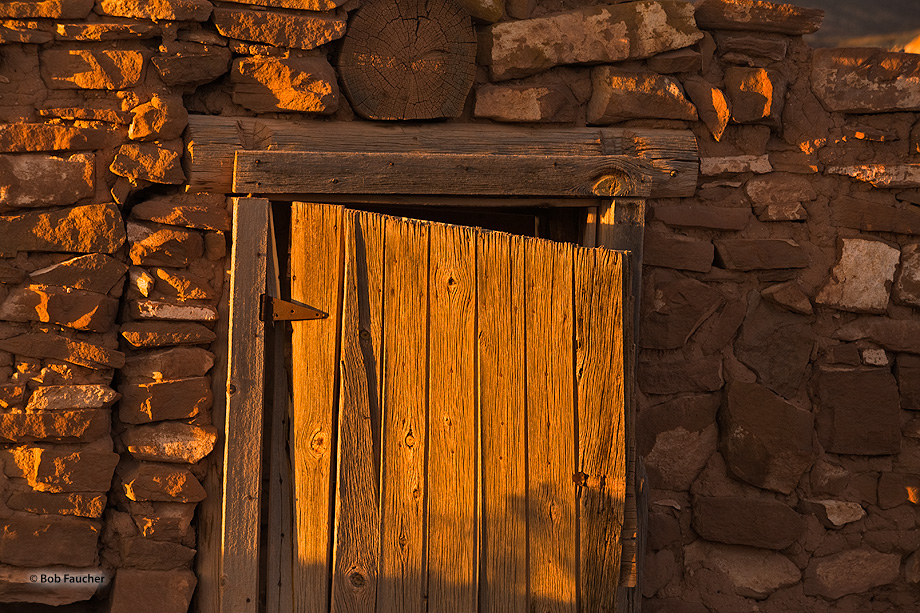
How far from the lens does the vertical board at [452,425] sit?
255cm

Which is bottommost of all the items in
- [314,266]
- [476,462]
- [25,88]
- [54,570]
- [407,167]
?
[54,570]

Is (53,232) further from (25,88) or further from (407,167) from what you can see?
(407,167)

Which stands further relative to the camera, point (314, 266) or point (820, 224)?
point (820, 224)

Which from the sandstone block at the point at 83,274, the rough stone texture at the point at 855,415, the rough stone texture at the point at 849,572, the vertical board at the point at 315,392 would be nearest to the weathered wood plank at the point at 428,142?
the vertical board at the point at 315,392

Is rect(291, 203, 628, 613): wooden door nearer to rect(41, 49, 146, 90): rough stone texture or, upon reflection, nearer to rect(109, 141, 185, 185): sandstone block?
rect(109, 141, 185, 185): sandstone block

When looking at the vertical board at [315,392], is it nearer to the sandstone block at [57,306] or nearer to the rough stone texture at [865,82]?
the sandstone block at [57,306]

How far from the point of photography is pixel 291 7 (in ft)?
8.56

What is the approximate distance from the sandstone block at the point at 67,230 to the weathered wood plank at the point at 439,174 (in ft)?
1.29

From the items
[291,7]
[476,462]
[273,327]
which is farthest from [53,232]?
[476,462]

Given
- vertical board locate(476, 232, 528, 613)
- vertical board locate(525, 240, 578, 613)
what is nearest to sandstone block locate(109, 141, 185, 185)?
vertical board locate(476, 232, 528, 613)

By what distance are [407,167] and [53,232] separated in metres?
1.08

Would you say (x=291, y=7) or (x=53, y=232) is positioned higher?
(x=291, y=7)

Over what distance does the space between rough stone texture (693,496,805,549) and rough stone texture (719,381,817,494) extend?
0.08m

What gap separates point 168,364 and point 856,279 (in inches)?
90.1
